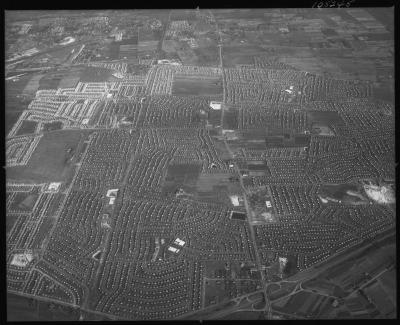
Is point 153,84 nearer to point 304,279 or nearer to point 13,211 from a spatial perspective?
point 13,211

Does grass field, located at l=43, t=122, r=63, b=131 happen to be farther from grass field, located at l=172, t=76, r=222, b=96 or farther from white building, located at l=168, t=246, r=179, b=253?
white building, located at l=168, t=246, r=179, b=253

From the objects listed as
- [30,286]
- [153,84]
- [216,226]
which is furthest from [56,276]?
[153,84]

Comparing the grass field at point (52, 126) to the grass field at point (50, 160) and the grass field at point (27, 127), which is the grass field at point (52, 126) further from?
the grass field at point (27, 127)

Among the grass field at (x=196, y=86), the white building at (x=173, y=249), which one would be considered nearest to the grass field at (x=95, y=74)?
the grass field at (x=196, y=86)

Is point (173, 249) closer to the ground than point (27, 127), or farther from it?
closer to the ground

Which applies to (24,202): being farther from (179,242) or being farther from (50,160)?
(179,242)

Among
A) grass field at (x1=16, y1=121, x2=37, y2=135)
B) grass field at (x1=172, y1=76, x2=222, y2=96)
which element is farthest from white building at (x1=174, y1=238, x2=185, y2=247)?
grass field at (x1=172, y1=76, x2=222, y2=96)

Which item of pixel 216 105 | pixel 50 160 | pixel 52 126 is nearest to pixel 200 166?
pixel 216 105
